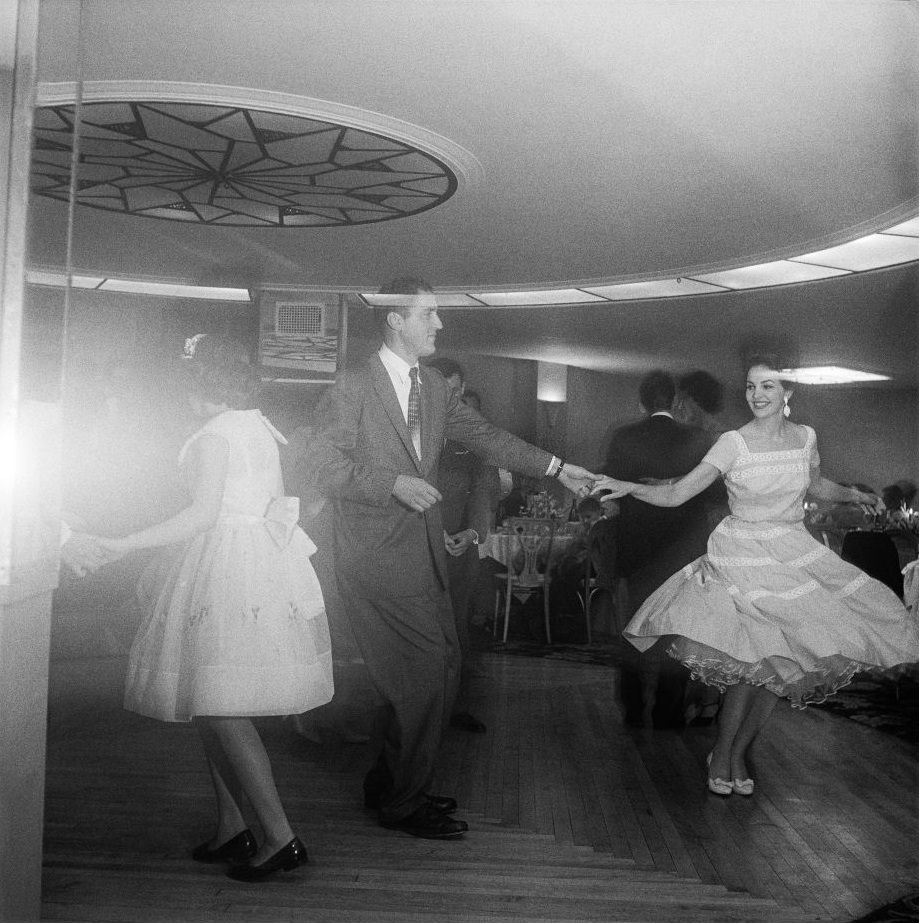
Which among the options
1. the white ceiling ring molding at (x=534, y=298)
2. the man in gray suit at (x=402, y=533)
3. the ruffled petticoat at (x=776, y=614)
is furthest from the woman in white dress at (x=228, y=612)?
the ruffled petticoat at (x=776, y=614)

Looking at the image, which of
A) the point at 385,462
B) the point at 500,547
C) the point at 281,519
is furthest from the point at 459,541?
the point at 281,519

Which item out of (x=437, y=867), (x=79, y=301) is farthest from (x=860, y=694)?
(x=79, y=301)

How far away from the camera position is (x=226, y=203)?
9.07ft

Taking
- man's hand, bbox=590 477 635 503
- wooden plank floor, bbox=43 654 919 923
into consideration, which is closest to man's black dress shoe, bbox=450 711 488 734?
wooden plank floor, bbox=43 654 919 923

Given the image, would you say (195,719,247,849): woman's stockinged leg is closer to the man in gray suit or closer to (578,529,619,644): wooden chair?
the man in gray suit

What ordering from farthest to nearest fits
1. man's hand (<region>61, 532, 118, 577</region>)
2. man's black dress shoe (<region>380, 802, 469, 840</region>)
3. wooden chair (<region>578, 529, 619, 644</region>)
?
wooden chair (<region>578, 529, 619, 644</region>)
man's black dress shoe (<region>380, 802, 469, 840</region>)
man's hand (<region>61, 532, 118, 577</region>)

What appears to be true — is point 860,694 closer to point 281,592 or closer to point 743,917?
point 743,917

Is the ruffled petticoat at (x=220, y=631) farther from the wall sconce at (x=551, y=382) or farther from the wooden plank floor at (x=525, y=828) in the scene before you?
the wall sconce at (x=551, y=382)

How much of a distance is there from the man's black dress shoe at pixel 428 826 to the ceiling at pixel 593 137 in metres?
1.30

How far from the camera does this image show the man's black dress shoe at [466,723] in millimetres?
2742

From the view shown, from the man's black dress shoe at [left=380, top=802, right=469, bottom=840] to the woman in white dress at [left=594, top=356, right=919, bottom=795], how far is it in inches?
29.9

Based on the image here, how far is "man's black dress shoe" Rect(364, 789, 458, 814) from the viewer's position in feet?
8.93

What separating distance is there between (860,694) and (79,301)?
2631 mm

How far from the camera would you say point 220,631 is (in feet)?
7.77
